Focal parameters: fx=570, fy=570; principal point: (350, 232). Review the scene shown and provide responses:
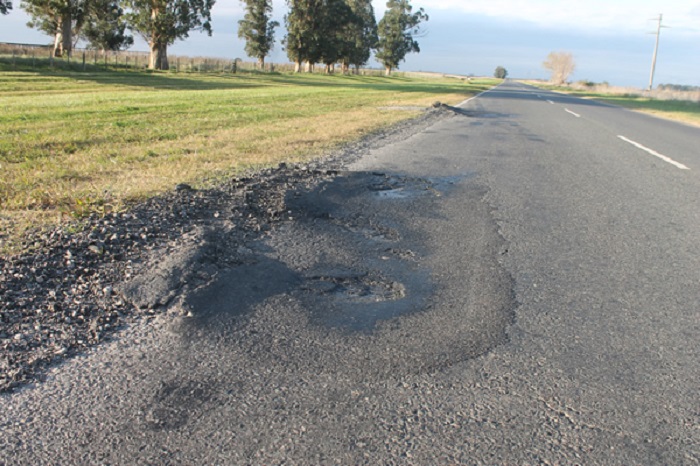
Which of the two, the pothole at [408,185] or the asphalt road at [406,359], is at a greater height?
Result: the pothole at [408,185]

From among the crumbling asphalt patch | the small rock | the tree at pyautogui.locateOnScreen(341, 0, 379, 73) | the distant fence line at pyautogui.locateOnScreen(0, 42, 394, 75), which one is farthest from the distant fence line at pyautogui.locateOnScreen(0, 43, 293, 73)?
the small rock

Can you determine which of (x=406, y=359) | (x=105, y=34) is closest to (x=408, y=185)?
(x=406, y=359)

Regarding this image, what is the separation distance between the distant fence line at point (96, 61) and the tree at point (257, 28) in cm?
201

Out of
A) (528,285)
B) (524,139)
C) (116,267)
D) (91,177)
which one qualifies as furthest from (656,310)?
(524,139)

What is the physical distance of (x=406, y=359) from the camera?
281 centimetres

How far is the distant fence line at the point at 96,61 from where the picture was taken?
117 feet

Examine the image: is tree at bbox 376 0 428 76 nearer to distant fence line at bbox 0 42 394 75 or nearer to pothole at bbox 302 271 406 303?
distant fence line at bbox 0 42 394 75

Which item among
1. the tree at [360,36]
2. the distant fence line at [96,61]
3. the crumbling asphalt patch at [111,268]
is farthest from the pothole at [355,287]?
the tree at [360,36]

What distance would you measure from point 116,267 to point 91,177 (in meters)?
3.37

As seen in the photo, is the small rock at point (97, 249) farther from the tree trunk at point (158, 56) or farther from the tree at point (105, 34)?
the tree at point (105, 34)

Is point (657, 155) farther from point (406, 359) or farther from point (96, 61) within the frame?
point (96, 61)

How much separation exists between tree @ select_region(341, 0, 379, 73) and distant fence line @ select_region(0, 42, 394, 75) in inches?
488

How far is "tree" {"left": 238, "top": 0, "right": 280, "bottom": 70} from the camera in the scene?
217 feet

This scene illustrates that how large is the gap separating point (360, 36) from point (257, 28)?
19.4 metres
